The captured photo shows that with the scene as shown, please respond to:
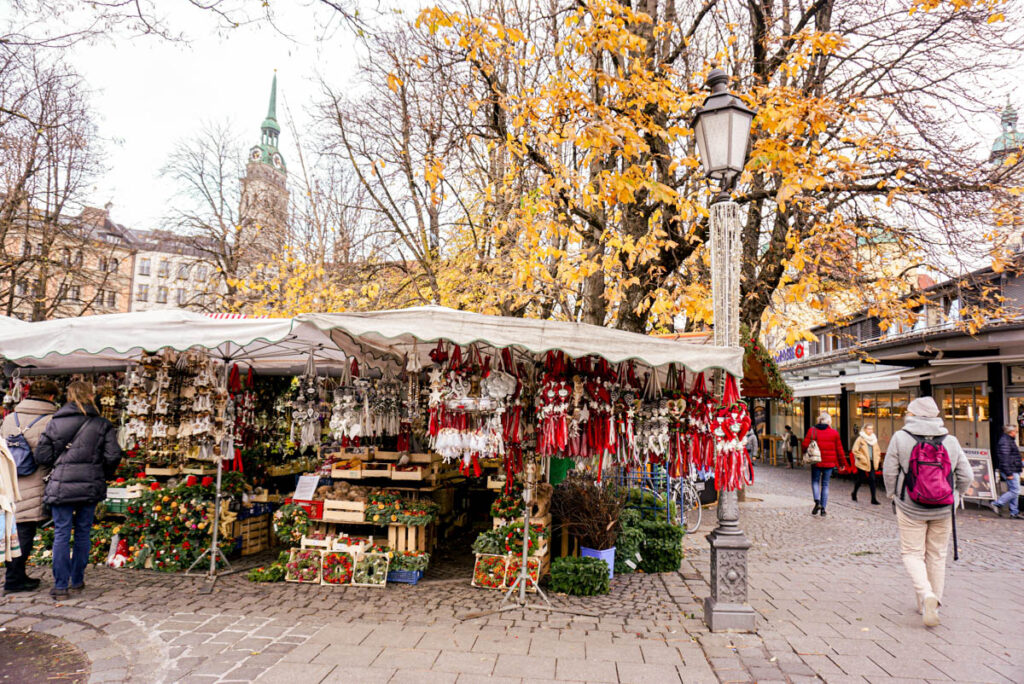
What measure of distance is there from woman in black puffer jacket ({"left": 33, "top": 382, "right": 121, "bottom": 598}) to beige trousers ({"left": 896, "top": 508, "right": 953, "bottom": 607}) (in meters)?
7.47

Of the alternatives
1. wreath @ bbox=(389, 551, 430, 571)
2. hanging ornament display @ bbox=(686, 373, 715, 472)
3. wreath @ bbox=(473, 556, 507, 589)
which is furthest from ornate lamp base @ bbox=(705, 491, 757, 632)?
wreath @ bbox=(389, 551, 430, 571)

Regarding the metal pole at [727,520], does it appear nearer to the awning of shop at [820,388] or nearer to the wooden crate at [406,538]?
the wooden crate at [406,538]

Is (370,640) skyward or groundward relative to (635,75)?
groundward

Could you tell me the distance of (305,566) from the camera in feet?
19.6

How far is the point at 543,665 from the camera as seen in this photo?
13.3ft

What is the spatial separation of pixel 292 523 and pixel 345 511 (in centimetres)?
70

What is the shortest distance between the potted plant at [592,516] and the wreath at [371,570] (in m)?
1.92

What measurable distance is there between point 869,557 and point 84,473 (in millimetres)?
9301

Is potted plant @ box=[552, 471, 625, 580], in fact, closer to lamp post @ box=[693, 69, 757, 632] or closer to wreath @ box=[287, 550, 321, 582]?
lamp post @ box=[693, 69, 757, 632]

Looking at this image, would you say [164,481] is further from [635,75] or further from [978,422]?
[978,422]

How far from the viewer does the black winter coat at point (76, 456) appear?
5375 millimetres

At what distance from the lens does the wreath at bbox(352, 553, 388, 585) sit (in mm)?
5828

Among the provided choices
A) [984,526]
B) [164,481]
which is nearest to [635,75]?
[164,481]

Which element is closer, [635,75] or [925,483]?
[925,483]
